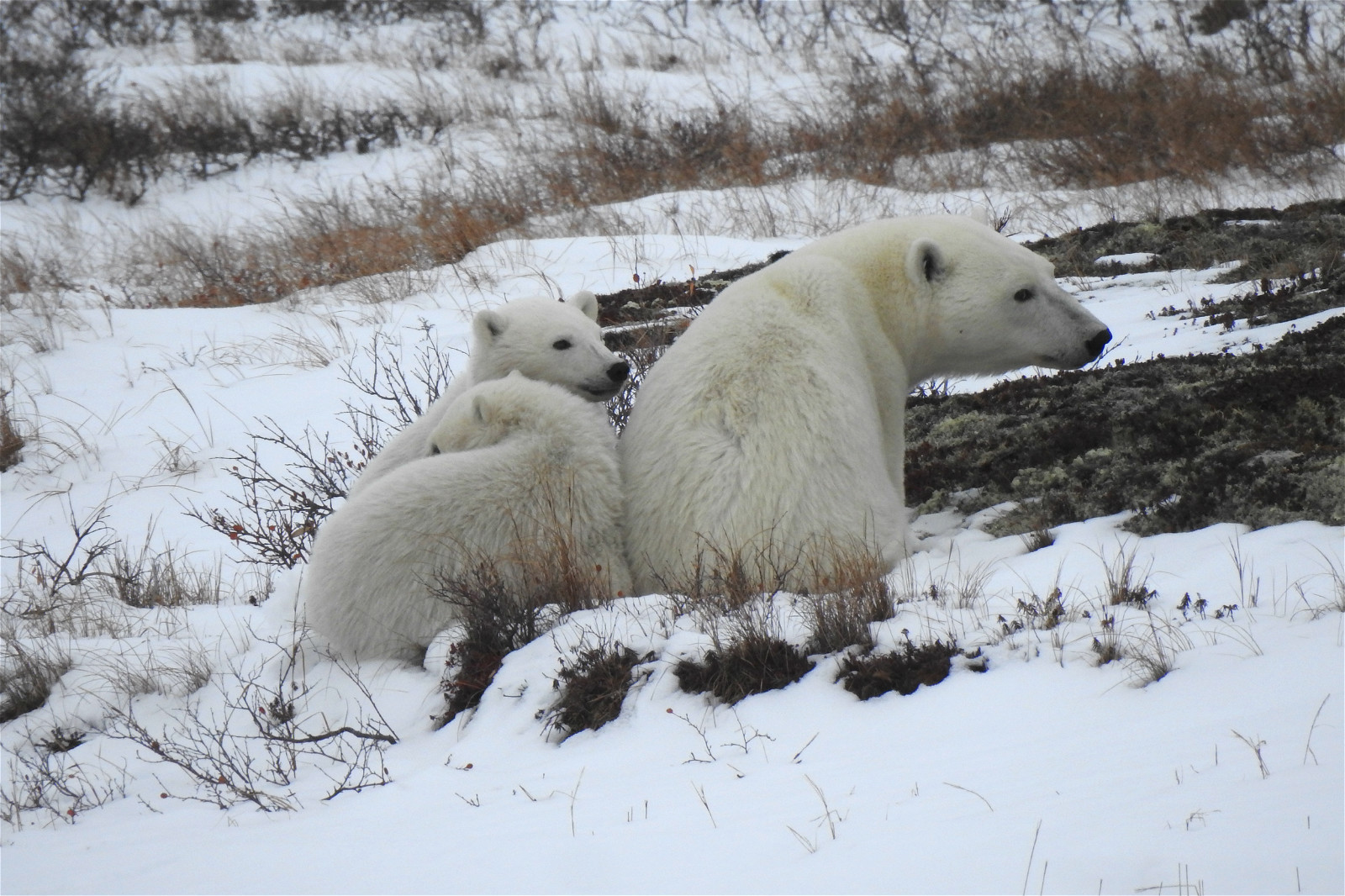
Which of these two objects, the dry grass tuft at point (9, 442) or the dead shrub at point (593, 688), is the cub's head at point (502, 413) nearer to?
the dead shrub at point (593, 688)

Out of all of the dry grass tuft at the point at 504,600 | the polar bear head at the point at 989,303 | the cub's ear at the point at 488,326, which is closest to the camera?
the dry grass tuft at the point at 504,600

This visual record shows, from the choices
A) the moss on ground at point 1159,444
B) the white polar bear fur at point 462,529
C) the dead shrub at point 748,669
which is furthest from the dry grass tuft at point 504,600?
the moss on ground at point 1159,444

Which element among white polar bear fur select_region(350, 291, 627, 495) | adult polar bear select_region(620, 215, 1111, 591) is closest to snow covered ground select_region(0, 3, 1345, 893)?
adult polar bear select_region(620, 215, 1111, 591)

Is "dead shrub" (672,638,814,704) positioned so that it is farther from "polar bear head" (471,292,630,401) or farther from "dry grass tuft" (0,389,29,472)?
"dry grass tuft" (0,389,29,472)

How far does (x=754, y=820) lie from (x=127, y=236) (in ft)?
46.2

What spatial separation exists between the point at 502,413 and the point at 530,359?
86 centimetres

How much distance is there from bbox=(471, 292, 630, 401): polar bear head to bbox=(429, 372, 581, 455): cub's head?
53 centimetres

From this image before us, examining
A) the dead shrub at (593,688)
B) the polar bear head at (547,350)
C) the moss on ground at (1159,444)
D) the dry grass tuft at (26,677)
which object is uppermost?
the polar bear head at (547,350)

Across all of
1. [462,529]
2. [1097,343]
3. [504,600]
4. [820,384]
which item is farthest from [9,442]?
[1097,343]

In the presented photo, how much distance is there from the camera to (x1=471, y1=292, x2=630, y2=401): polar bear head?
432 cm

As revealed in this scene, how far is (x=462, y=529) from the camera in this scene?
335cm

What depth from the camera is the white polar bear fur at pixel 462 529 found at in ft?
10.9

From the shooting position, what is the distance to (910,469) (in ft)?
16.0

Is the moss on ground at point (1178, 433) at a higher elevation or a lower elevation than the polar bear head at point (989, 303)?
lower
